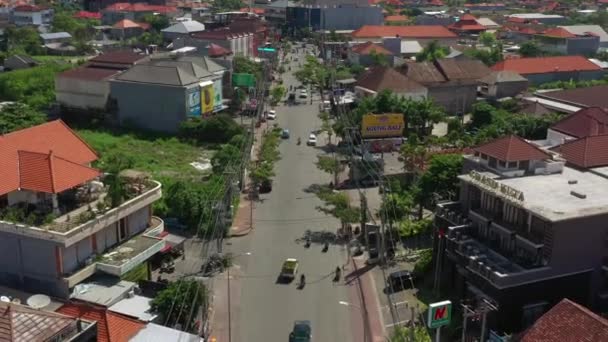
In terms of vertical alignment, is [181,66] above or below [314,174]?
above

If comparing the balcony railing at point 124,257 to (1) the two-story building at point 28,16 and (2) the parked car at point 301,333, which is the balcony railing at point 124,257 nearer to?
(2) the parked car at point 301,333

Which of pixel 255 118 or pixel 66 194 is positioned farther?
pixel 255 118

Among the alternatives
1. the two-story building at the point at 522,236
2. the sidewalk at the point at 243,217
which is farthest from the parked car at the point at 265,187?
the two-story building at the point at 522,236

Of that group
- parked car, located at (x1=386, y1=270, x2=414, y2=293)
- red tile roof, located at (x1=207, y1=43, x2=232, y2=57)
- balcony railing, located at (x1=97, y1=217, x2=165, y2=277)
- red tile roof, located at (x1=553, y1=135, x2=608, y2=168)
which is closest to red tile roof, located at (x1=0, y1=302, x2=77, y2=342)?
balcony railing, located at (x1=97, y1=217, x2=165, y2=277)

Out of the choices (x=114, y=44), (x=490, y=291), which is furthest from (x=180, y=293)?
(x=114, y=44)

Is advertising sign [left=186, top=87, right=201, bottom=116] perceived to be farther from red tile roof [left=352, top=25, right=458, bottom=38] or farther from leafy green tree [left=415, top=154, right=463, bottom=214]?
red tile roof [left=352, top=25, right=458, bottom=38]

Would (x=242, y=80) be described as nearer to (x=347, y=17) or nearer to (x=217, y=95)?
(x=217, y=95)

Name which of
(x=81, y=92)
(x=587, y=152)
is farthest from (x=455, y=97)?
(x=81, y=92)

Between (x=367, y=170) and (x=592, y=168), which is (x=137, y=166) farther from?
A: (x=592, y=168)
